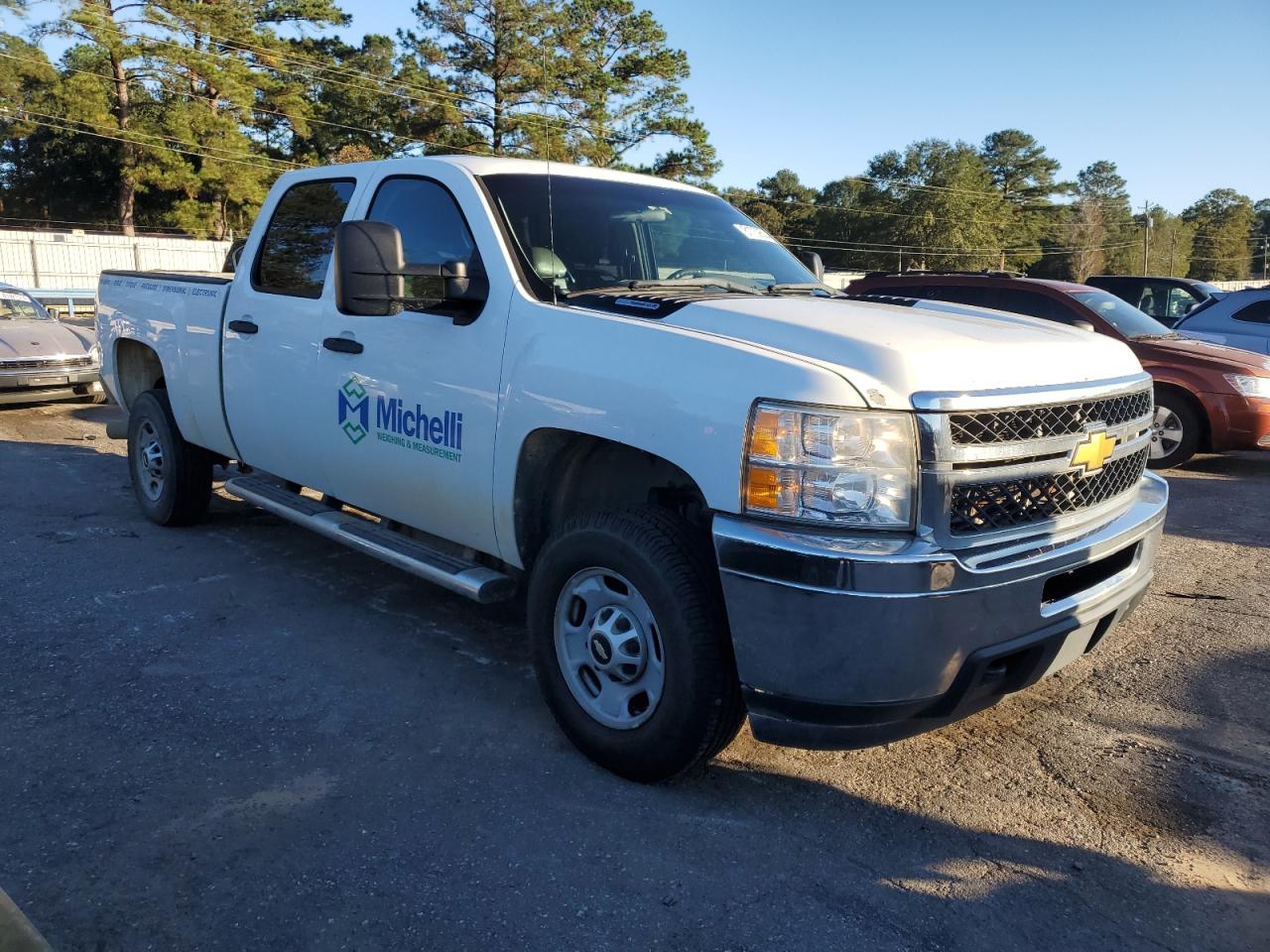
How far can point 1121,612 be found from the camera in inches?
129

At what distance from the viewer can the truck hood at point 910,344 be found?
2.74 meters

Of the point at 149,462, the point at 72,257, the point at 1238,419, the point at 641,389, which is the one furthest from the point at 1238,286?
the point at 641,389

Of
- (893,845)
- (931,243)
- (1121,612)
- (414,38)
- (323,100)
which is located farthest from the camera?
(931,243)

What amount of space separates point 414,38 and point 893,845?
45.6 metres

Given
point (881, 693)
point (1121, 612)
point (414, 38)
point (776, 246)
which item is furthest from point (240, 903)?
point (414, 38)

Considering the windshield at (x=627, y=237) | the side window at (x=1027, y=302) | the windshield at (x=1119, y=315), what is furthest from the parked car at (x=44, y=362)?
the windshield at (x=1119, y=315)

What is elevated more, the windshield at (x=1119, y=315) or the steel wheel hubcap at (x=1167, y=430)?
the windshield at (x=1119, y=315)

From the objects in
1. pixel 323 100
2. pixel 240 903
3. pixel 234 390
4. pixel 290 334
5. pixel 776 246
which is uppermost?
pixel 323 100

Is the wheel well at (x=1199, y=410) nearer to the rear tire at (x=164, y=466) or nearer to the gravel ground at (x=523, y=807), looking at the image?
the gravel ground at (x=523, y=807)

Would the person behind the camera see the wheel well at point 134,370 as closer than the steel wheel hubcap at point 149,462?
No

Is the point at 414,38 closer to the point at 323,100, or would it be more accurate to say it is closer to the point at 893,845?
the point at 323,100

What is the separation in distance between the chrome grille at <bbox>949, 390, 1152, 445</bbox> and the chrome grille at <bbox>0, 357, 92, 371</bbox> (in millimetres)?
10565

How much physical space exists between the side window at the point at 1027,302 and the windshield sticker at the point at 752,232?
5.54 m

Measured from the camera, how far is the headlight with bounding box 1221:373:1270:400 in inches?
333
